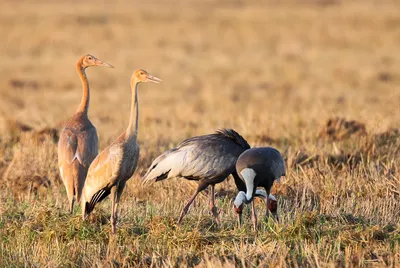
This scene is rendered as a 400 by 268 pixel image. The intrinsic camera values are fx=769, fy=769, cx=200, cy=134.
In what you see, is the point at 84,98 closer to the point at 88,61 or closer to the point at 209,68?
the point at 88,61

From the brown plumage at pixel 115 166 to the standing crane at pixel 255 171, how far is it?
911 millimetres

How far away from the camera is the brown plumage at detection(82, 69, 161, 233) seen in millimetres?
6320

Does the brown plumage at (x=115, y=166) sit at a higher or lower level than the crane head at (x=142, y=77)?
lower

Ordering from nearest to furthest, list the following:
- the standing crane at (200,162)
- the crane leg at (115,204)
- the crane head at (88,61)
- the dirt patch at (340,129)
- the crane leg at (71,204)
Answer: the crane leg at (115,204) → the standing crane at (200,162) → the crane leg at (71,204) → the crane head at (88,61) → the dirt patch at (340,129)

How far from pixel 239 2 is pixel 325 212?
149 feet

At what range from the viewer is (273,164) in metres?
6.64

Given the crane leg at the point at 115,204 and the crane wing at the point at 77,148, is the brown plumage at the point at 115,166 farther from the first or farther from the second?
the crane wing at the point at 77,148

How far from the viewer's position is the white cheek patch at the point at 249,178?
21.1ft

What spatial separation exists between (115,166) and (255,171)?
1.17 m

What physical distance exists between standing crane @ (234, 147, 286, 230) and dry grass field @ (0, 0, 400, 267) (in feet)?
0.72

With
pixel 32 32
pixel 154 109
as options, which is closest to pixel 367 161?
pixel 154 109

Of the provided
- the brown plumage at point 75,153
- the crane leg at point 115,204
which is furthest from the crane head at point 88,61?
the crane leg at point 115,204

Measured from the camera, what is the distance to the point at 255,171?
21.1ft

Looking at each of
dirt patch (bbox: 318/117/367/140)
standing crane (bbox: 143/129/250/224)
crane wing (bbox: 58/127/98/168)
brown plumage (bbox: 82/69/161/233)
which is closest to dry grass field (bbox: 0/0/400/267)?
dirt patch (bbox: 318/117/367/140)
